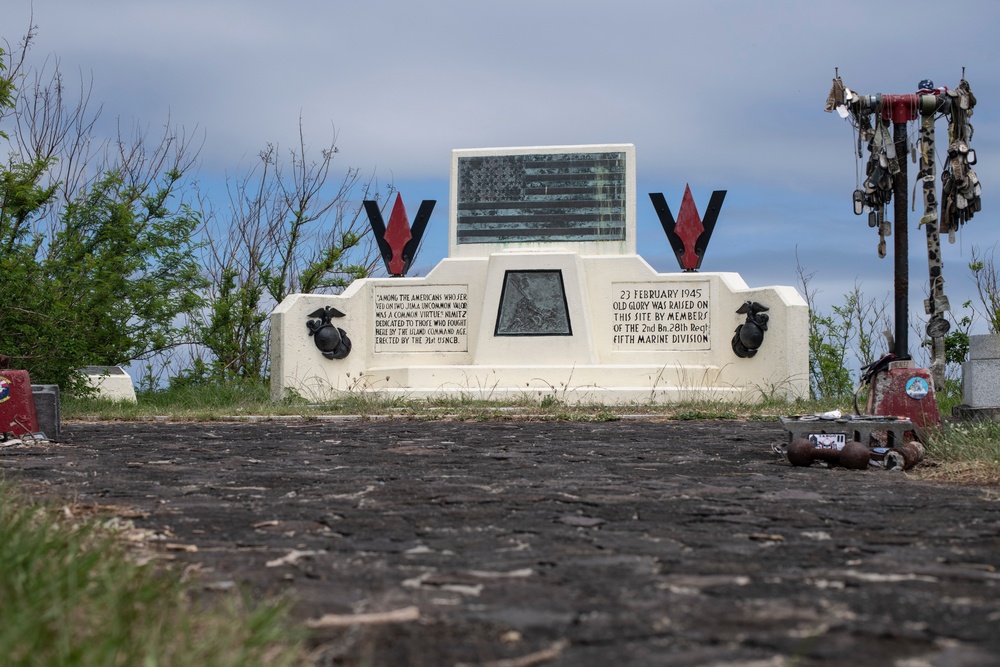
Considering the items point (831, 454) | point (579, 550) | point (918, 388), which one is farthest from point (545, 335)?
point (579, 550)

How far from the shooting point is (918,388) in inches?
312

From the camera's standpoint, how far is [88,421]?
11.9 m

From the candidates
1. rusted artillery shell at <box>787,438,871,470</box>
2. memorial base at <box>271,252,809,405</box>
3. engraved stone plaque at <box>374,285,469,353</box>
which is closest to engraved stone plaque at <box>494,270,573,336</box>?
memorial base at <box>271,252,809,405</box>

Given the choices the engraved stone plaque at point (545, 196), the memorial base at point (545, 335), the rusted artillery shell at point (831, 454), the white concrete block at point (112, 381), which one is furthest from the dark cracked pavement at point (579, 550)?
the engraved stone plaque at point (545, 196)

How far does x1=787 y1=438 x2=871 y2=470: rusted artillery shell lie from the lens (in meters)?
6.92

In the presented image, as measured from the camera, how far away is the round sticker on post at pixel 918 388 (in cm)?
792

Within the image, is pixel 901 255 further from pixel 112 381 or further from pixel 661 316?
pixel 112 381

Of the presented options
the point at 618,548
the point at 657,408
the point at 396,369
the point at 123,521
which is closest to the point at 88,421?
the point at 396,369

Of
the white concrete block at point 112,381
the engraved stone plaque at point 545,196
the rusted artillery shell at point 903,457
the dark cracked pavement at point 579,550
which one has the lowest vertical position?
the dark cracked pavement at point 579,550

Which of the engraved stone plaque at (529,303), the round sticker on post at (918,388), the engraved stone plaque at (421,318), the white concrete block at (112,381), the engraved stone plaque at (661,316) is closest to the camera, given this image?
the round sticker on post at (918,388)

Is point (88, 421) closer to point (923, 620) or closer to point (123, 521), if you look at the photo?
point (123, 521)

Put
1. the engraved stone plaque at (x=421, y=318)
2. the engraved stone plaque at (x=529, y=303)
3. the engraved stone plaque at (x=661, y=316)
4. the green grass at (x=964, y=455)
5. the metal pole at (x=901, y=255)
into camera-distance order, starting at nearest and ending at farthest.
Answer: the green grass at (x=964, y=455)
the metal pole at (x=901, y=255)
the engraved stone plaque at (x=661, y=316)
the engraved stone plaque at (x=529, y=303)
the engraved stone plaque at (x=421, y=318)

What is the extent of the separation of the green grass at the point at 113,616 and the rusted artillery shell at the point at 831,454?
4.61m

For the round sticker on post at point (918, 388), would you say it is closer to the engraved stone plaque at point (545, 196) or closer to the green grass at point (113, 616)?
the green grass at point (113, 616)
